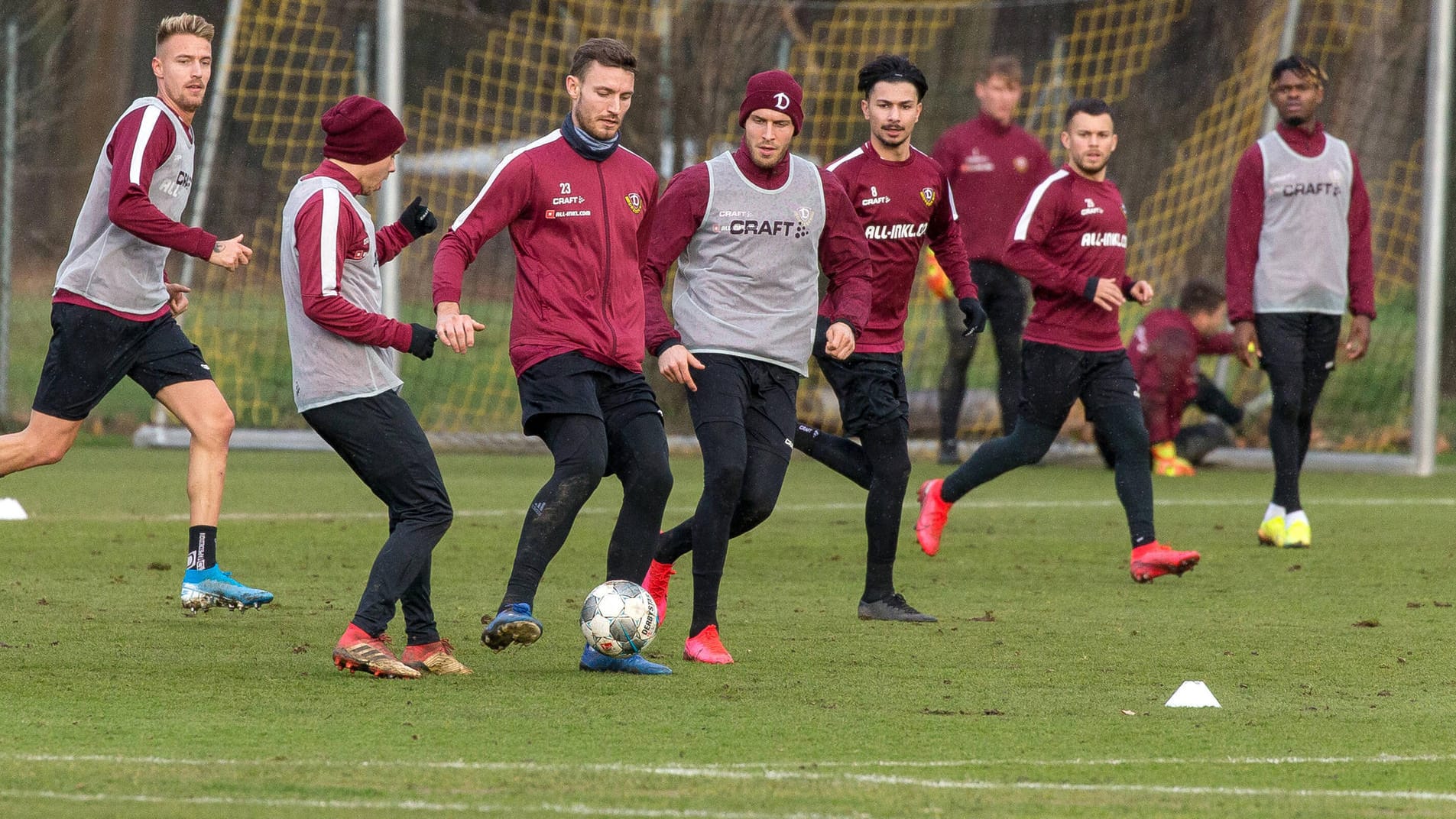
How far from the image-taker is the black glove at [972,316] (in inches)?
294

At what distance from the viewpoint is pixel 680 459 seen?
14.5 meters

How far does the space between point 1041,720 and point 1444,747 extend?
1.01m

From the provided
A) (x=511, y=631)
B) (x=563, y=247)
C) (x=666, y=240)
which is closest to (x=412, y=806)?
(x=511, y=631)

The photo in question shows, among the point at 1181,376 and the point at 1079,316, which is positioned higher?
the point at 1079,316

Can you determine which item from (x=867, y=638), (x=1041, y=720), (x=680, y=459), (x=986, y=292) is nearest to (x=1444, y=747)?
(x=1041, y=720)

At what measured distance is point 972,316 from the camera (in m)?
7.53

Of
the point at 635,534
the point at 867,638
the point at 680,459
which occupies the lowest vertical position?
the point at 680,459

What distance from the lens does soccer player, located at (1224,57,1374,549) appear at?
9703mm

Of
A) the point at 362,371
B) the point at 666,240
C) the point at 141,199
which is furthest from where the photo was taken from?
the point at 141,199

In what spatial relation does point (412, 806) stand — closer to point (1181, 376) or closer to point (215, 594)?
point (215, 594)

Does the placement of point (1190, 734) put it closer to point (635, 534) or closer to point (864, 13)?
point (635, 534)

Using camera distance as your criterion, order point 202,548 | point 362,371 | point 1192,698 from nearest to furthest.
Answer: point 1192,698
point 362,371
point 202,548

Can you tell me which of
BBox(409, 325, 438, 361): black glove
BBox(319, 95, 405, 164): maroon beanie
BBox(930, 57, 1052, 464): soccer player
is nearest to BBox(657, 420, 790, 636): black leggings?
BBox(409, 325, 438, 361): black glove

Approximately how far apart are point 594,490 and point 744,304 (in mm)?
904
